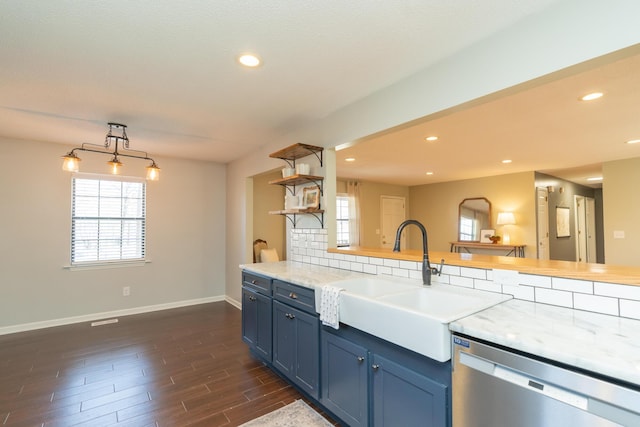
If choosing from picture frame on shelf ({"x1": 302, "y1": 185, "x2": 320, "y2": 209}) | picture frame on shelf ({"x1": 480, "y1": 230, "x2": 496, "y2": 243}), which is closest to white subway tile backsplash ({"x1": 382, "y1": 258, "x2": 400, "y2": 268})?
picture frame on shelf ({"x1": 302, "y1": 185, "x2": 320, "y2": 209})

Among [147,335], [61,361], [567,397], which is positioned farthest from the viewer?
[147,335]

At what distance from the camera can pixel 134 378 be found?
268 centimetres

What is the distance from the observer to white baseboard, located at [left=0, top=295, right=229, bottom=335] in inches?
153

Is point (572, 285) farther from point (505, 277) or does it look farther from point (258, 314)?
point (258, 314)

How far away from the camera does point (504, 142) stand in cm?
385

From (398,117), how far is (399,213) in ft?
20.6

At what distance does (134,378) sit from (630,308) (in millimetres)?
3460

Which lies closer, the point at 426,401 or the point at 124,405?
the point at 426,401

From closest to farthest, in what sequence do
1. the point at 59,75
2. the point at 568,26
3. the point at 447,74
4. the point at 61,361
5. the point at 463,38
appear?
the point at 568,26, the point at 463,38, the point at 447,74, the point at 59,75, the point at 61,361

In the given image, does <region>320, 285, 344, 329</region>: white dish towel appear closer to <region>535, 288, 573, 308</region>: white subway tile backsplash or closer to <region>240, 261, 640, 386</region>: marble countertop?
<region>240, 261, 640, 386</region>: marble countertop

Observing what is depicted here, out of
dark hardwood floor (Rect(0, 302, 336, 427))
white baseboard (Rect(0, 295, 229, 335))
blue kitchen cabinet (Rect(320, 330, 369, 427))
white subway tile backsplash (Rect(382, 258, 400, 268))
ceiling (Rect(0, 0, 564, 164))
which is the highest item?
ceiling (Rect(0, 0, 564, 164))

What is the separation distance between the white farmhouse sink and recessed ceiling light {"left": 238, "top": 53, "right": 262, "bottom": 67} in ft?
5.33

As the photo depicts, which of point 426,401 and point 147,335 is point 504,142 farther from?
point 147,335

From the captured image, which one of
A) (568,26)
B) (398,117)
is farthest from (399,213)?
(568,26)
